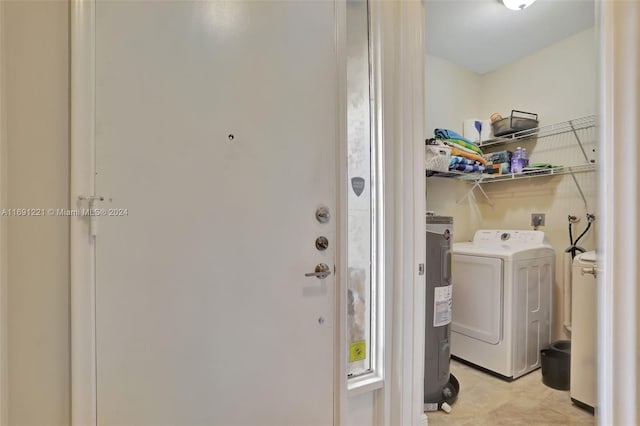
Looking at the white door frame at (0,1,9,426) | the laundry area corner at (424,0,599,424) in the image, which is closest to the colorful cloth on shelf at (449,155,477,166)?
the laundry area corner at (424,0,599,424)

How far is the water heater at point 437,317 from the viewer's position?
A: 5.94ft

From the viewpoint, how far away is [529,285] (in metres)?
2.21

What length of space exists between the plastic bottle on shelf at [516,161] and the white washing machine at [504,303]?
540 millimetres

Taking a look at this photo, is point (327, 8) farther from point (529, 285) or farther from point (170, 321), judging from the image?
point (529, 285)

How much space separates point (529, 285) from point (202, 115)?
245 cm

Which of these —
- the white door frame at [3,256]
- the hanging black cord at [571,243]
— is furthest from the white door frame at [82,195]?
the hanging black cord at [571,243]

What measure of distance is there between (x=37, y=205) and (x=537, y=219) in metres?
3.18

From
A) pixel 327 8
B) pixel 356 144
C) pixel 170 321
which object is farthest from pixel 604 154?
pixel 170 321

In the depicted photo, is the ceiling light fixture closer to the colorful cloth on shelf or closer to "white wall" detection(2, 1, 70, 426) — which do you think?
the colorful cloth on shelf

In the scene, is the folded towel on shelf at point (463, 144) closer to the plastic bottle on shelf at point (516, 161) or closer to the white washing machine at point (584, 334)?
the plastic bottle on shelf at point (516, 161)

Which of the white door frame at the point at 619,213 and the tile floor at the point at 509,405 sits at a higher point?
the white door frame at the point at 619,213

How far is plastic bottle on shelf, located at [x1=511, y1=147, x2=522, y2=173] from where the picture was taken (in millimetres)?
2527

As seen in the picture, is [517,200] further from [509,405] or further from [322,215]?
[322,215]

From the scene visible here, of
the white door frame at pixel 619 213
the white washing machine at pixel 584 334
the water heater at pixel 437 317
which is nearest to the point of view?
the white door frame at pixel 619 213
